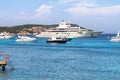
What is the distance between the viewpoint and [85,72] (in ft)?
152

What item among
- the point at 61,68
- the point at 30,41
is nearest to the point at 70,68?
the point at 61,68

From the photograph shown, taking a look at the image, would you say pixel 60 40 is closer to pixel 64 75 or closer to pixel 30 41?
pixel 30 41

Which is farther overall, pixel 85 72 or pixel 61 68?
pixel 61 68

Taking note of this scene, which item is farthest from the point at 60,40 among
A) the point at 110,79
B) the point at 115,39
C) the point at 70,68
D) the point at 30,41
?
the point at 110,79

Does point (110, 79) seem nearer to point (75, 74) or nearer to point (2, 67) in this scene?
point (75, 74)

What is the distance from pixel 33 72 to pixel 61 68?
560 cm

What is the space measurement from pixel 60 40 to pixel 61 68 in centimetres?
9990

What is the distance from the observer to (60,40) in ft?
494

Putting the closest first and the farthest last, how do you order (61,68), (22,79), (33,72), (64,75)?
(22,79), (64,75), (33,72), (61,68)

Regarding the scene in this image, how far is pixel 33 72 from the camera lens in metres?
46.2

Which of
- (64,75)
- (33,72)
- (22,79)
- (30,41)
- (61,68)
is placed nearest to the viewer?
(22,79)

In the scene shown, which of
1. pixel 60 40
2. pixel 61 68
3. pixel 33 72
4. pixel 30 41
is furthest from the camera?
pixel 30 41

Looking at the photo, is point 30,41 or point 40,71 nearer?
point 40,71

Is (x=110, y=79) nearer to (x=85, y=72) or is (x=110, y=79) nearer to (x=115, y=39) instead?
(x=85, y=72)
